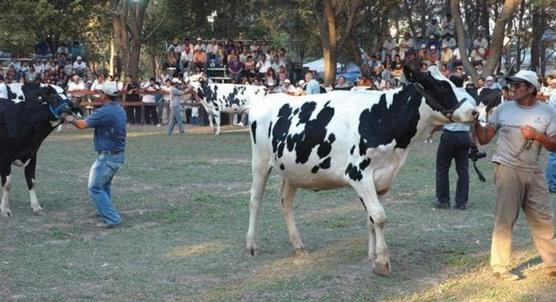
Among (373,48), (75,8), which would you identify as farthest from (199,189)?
(373,48)

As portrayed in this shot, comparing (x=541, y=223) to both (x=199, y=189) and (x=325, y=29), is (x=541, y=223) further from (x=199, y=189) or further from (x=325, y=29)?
(x=325, y=29)

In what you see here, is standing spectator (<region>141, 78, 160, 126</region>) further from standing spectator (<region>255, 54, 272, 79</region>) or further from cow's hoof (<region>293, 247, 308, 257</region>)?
cow's hoof (<region>293, 247, 308, 257</region>)

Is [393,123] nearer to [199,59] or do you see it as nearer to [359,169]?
[359,169]

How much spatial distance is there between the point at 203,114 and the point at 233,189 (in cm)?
1769

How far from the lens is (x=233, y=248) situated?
29.6 ft

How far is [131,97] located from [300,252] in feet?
76.1

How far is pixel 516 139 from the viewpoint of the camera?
23.3ft

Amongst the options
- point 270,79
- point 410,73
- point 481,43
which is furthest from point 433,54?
point 410,73

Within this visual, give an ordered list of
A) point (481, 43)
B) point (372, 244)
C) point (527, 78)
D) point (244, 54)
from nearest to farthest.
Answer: point (527, 78) < point (372, 244) < point (481, 43) < point (244, 54)

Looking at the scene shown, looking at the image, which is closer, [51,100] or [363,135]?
[363,135]

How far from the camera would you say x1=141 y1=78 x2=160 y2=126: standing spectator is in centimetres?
3048

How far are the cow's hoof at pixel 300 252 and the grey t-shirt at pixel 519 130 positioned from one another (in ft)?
8.09

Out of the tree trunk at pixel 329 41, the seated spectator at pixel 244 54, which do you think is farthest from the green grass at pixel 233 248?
the seated spectator at pixel 244 54

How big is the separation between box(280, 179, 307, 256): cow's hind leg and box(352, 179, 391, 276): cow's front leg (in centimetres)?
120
